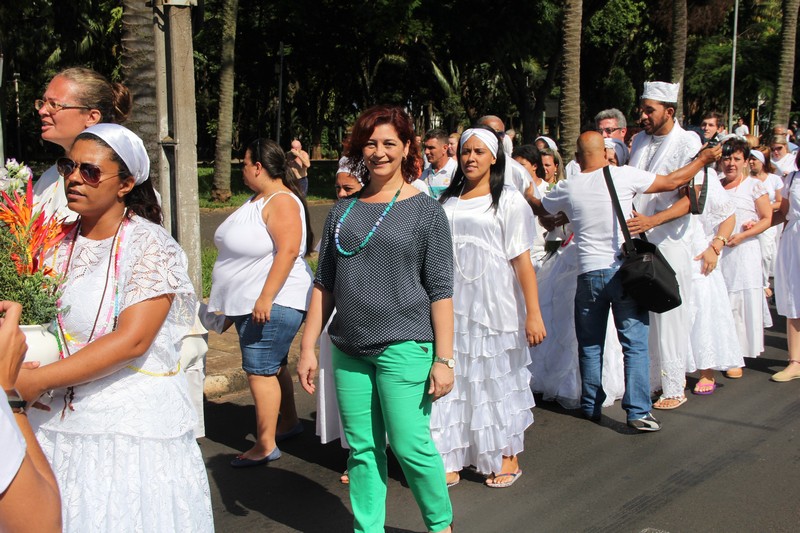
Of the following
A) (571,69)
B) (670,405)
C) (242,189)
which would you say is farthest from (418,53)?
(670,405)

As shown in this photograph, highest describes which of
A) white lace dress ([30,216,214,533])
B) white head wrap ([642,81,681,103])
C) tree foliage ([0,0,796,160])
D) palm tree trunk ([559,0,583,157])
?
tree foliage ([0,0,796,160])

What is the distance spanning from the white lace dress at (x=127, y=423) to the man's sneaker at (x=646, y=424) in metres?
3.72

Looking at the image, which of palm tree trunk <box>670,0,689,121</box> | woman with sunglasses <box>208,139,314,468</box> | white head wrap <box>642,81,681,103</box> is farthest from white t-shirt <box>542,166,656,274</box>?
palm tree trunk <box>670,0,689,121</box>

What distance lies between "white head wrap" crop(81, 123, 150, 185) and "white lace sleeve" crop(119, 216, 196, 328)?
17cm

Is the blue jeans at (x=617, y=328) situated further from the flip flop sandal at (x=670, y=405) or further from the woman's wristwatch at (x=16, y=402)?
the woman's wristwatch at (x=16, y=402)

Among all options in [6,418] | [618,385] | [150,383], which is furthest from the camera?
[618,385]

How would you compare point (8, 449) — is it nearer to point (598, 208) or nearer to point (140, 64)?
point (598, 208)

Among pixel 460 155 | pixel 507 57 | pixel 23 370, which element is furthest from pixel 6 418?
pixel 507 57

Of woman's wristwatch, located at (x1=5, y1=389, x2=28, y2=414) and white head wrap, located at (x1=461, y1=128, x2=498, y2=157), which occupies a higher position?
white head wrap, located at (x1=461, y1=128, x2=498, y2=157)

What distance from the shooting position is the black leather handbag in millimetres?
5590

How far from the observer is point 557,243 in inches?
282

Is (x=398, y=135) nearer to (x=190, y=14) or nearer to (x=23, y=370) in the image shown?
(x=23, y=370)

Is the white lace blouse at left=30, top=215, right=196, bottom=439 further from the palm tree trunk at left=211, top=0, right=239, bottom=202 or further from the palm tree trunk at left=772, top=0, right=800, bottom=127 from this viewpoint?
the palm tree trunk at left=772, top=0, right=800, bottom=127

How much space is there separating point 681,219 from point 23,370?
501 centimetres
